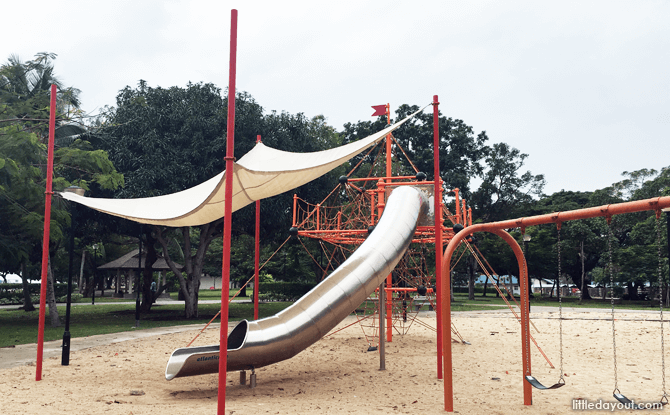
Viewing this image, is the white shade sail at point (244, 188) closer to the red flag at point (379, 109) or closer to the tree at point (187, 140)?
the red flag at point (379, 109)

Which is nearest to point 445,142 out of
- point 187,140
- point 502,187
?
point 502,187

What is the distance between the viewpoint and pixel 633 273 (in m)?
31.4

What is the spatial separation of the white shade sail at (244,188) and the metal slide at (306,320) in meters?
1.72

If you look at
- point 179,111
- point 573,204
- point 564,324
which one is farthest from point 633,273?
point 179,111

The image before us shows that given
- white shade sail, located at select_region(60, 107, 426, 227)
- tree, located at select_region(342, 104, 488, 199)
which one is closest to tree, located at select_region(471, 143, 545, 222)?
tree, located at select_region(342, 104, 488, 199)

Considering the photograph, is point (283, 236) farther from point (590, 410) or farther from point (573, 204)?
point (573, 204)

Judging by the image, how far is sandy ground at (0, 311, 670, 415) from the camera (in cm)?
678

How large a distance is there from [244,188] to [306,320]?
2.22m

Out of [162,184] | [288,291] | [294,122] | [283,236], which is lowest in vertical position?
[288,291]

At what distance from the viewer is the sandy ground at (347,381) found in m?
6.78

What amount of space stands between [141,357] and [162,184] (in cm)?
944

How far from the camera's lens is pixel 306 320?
757 centimetres

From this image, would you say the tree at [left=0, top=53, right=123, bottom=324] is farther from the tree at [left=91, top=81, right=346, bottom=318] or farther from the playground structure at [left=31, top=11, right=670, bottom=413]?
the playground structure at [left=31, top=11, right=670, bottom=413]

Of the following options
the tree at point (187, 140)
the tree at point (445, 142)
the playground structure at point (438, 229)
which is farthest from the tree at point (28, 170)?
the tree at point (445, 142)
